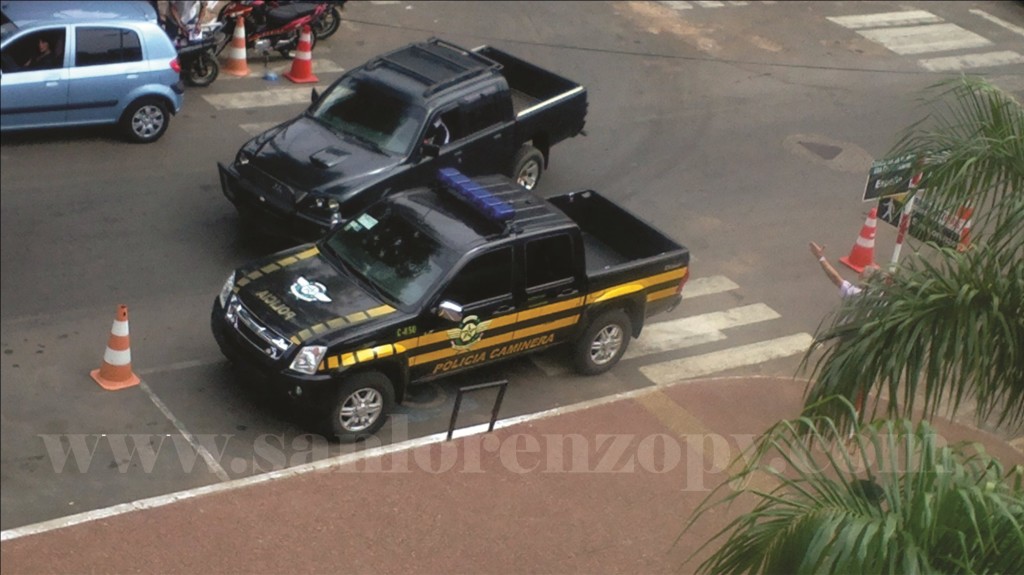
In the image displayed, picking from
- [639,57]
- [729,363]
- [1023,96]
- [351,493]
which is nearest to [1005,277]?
[1023,96]

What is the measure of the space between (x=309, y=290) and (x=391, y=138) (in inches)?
140

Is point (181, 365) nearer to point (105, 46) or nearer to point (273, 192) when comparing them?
point (273, 192)

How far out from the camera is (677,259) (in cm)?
1266

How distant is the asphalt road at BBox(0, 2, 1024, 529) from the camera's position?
372 inches

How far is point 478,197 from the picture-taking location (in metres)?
12.0

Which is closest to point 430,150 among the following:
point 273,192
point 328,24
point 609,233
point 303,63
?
point 273,192

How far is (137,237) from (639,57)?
10.1 meters

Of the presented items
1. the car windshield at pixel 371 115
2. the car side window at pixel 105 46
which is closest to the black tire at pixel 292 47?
the car side window at pixel 105 46

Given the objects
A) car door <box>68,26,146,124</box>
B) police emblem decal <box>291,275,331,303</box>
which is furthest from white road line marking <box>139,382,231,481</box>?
car door <box>68,26,146,124</box>

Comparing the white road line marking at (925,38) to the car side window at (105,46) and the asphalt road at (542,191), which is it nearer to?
the asphalt road at (542,191)

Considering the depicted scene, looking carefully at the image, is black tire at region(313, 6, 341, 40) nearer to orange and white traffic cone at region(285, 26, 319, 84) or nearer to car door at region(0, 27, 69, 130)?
orange and white traffic cone at region(285, 26, 319, 84)

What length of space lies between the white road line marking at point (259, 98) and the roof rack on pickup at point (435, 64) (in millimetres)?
3006

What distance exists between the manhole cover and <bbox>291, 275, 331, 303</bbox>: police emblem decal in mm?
9401

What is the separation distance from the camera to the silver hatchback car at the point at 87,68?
1474 cm
